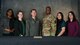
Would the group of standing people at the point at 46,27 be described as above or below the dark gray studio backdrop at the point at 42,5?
below

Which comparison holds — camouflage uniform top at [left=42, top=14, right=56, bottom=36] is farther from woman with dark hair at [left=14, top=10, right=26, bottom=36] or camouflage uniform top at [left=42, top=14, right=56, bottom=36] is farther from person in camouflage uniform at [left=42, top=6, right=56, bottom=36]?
woman with dark hair at [left=14, top=10, right=26, bottom=36]

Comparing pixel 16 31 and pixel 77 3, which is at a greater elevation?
pixel 77 3

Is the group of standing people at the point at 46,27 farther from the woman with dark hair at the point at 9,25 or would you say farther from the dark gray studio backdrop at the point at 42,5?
the dark gray studio backdrop at the point at 42,5

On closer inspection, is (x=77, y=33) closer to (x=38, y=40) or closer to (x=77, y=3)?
(x=77, y=3)

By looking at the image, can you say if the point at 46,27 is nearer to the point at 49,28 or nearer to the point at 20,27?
the point at 49,28

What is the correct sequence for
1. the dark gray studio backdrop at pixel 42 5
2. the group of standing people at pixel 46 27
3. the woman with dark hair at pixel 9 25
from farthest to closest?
the dark gray studio backdrop at pixel 42 5 < the woman with dark hair at pixel 9 25 < the group of standing people at pixel 46 27

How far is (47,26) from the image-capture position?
4.91m

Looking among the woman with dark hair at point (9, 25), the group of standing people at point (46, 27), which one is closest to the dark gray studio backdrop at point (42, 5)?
the woman with dark hair at point (9, 25)

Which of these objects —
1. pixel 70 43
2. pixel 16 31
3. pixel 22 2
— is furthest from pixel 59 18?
pixel 70 43

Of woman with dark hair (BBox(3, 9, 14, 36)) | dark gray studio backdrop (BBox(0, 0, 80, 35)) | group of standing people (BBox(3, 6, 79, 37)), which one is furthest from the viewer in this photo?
dark gray studio backdrop (BBox(0, 0, 80, 35))

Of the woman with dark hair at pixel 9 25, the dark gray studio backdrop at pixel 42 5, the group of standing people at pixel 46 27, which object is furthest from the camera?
the dark gray studio backdrop at pixel 42 5

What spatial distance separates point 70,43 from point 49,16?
235cm

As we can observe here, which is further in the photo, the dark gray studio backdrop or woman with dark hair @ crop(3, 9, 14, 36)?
the dark gray studio backdrop

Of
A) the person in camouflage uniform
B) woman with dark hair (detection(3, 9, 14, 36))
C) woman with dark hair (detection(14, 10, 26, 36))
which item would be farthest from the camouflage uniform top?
woman with dark hair (detection(3, 9, 14, 36))
